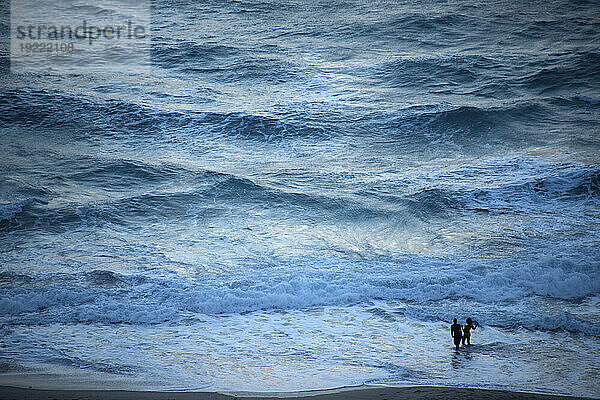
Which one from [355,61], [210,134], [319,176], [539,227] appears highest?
[355,61]

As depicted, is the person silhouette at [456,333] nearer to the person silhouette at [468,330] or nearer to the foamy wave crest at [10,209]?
the person silhouette at [468,330]

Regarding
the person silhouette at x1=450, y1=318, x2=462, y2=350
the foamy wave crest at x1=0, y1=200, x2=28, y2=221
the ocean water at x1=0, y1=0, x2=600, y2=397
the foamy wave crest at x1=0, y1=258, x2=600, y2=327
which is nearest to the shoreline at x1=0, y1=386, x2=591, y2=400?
the ocean water at x1=0, y1=0, x2=600, y2=397

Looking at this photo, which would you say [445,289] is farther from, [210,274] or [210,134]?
[210,134]

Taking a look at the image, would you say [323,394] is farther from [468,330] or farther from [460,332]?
[468,330]

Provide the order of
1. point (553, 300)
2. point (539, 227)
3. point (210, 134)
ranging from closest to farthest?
1. point (553, 300)
2. point (539, 227)
3. point (210, 134)

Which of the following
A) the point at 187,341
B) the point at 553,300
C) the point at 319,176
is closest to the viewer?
the point at 187,341

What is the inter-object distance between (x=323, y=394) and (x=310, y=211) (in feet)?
22.7

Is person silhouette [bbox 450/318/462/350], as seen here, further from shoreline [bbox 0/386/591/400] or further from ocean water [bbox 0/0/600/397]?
shoreline [bbox 0/386/591/400]

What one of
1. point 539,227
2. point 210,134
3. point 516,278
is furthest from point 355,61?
point 516,278

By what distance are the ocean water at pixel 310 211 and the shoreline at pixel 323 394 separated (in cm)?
25

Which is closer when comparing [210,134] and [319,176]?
[319,176]

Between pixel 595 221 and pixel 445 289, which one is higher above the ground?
pixel 595 221

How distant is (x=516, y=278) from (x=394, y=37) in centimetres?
1593

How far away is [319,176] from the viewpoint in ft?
50.0
